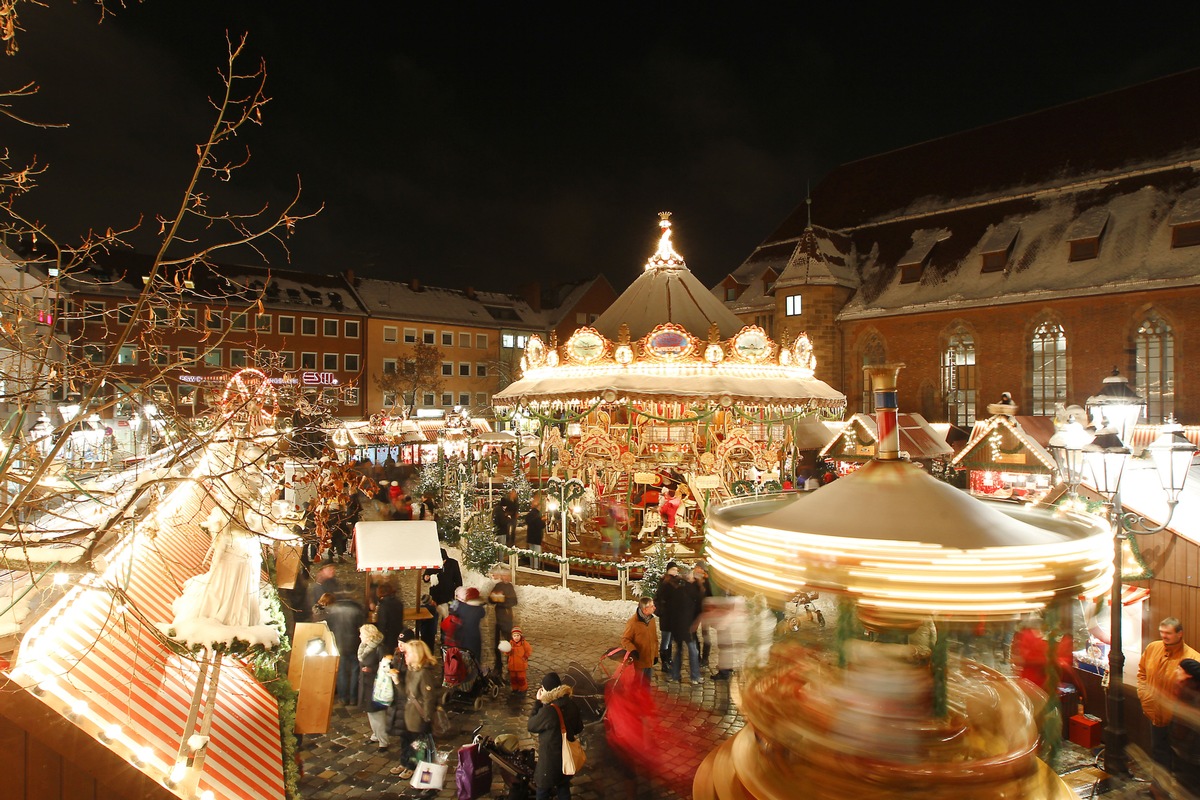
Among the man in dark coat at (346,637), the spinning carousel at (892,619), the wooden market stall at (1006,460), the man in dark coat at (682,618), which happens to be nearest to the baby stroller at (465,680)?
the man in dark coat at (346,637)

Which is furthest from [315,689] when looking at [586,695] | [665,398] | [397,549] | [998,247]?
[998,247]

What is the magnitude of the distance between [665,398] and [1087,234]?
24.4 m

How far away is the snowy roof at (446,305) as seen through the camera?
49688mm

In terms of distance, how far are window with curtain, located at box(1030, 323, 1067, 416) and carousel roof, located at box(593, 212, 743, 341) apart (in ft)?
62.5

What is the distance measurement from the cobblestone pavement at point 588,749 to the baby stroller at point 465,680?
0.42ft

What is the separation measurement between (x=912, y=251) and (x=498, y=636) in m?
31.9

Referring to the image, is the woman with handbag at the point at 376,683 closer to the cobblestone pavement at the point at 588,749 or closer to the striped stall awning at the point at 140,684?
the cobblestone pavement at the point at 588,749

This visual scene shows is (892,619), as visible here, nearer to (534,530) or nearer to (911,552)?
(911,552)

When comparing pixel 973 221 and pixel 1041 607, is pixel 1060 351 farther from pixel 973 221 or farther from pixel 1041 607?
pixel 1041 607

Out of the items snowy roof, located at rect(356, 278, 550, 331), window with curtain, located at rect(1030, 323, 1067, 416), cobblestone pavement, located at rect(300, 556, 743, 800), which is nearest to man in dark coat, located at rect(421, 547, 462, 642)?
cobblestone pavement, located at rect(300, 556, 743, 800)

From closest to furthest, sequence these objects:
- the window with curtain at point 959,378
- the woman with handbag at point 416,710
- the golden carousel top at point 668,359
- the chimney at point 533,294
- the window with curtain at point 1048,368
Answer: the woman with handbag at point 416,710
the golden carousel top at point 668,359
the window with curtain at point 1048,368
the window with curtain at point 959,378
the chimney at point 533,294

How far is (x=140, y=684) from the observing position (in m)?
4.46

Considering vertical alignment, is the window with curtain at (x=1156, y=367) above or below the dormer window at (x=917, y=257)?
below

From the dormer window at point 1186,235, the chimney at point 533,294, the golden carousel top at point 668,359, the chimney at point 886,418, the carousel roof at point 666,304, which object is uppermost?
the chimney at point 533,294
